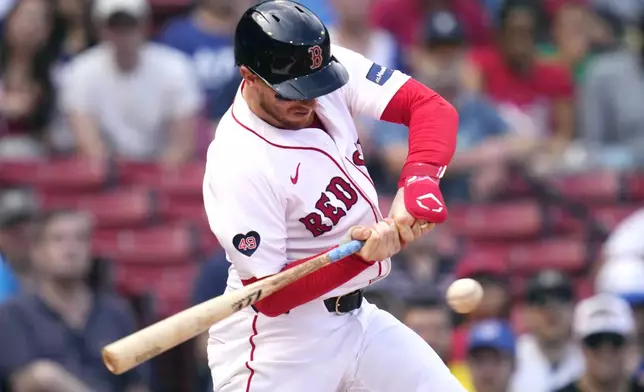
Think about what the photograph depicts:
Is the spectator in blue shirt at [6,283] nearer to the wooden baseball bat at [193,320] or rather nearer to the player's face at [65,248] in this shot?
the player's face at [65,248]

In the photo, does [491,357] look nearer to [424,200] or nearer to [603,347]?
[603,347]

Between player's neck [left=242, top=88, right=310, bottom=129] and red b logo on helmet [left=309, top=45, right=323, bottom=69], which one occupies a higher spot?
red b logo on helmet [left=309, top=45, right=323, bottom=69]

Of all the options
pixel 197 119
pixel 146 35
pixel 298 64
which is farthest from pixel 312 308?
pixel 146 35

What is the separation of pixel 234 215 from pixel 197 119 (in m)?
4.64

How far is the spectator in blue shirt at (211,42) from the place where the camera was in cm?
897

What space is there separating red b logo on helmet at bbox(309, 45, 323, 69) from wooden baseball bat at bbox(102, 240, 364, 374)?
588 mm

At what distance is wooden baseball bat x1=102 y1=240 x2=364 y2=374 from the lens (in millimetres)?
3963

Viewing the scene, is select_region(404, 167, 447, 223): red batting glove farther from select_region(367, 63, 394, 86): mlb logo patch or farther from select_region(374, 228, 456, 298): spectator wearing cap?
select_region(374, 228, 456, 298): spectator wearing cap

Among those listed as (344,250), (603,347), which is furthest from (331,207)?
(603,347)

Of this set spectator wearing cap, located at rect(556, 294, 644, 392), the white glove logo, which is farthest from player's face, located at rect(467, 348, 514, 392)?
the white glove logo

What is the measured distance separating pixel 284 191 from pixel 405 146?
3.89 m

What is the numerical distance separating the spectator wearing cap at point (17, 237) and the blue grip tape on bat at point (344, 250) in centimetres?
372

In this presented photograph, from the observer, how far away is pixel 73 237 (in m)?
7.04

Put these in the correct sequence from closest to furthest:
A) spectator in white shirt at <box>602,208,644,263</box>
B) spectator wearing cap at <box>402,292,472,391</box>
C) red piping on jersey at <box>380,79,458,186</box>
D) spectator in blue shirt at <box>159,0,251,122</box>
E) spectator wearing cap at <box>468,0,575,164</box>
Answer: red piping on jersey at <box>380,79,458,186</box> < spectator wearing cap at <box>402,292,472,391</box> < spectator in white shirt at <box>602,208,644,263</box> < spectator in blue shirt at <box>159,0,251,122</box> < spectator wearing cap at <box>468,0,575,164</box>
